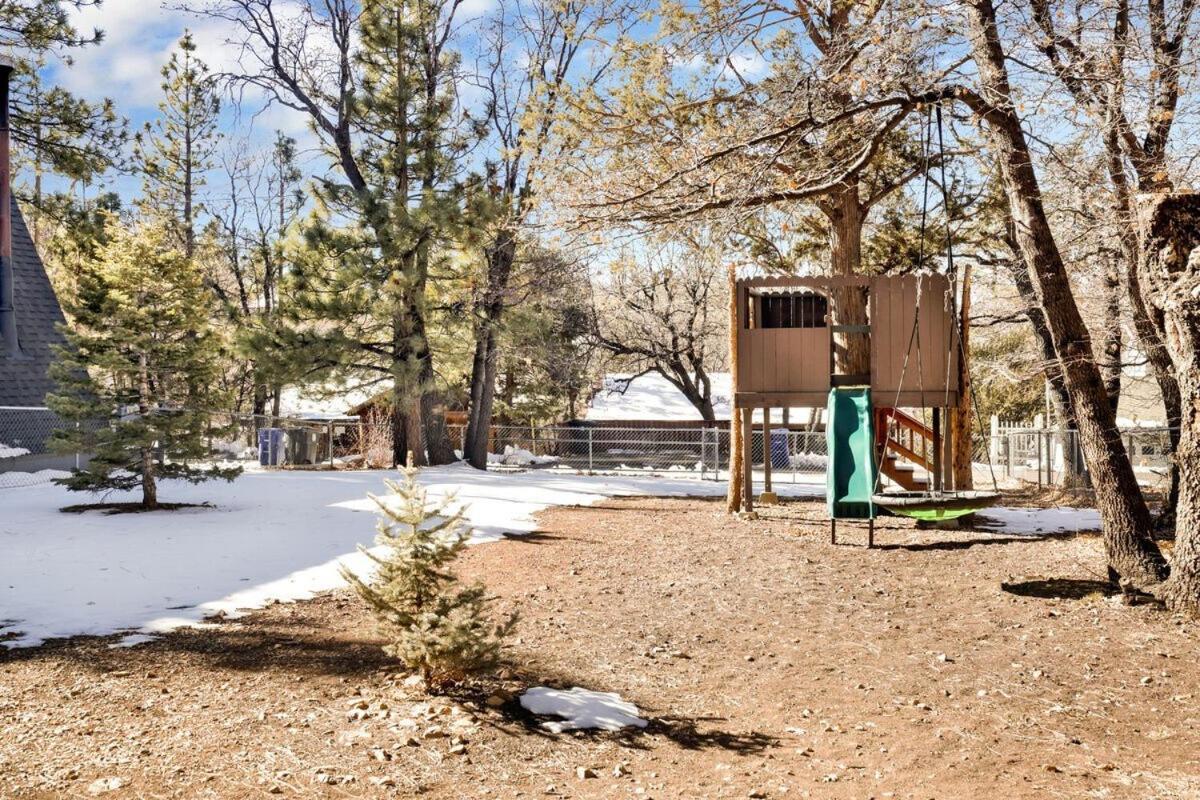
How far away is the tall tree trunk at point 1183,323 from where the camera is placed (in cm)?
665

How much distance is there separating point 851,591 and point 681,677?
2.99m

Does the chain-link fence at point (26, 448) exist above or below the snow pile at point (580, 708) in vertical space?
above

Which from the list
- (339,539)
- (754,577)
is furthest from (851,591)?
(339,539)

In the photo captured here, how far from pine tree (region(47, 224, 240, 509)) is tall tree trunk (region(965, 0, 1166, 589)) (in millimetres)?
9544

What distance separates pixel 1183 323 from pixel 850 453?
448cm

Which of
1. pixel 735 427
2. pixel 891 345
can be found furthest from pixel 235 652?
pixel 891 345

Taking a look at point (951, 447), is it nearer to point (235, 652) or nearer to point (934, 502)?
point (934, 502)

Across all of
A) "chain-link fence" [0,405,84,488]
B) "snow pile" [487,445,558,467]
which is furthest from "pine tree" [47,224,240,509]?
"snow pile" [487,445,558,467]

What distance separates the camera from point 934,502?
7938 mm

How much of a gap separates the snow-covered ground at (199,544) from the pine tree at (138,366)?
77 centimetres

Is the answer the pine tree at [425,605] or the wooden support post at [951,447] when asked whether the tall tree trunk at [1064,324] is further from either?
the pine tree at [425,605]

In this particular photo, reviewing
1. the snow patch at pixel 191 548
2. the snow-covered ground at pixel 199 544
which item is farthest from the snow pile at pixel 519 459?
the snow patch at pixel 191 548

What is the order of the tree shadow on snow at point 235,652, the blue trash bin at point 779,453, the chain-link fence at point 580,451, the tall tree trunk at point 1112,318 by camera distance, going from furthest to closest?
the blue trash bin at point 779,453
the chain-link fence at point 580,451
the tall tree trunk at point 1112,318
the tree shadow on snow at point 235,652

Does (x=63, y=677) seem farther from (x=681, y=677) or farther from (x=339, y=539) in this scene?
(x=339, y=539)
